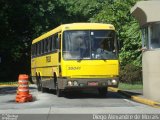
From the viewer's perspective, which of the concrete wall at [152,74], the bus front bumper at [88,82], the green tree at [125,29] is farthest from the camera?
the green tree at [125,29]

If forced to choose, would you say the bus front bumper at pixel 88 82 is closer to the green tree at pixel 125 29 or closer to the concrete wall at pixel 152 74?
the concrete wall at pixel 152 74

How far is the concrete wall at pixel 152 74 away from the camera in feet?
69.1

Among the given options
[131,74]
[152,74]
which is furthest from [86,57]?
[131,74]

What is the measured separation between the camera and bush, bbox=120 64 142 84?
118 ft

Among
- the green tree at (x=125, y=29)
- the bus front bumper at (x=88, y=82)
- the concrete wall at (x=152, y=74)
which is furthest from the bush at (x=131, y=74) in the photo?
the concrete wall at (x=152, y=74)

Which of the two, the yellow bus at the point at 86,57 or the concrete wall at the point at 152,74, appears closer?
the concrete wall at the point at 152,74

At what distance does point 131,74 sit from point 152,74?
574 inches

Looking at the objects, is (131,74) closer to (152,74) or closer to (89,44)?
(89,44)

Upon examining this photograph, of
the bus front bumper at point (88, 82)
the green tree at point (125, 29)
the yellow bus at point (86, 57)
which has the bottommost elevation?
the bus front bumper at point (88, 82)

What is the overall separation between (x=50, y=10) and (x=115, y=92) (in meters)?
28.1

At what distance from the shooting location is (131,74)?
118 feet

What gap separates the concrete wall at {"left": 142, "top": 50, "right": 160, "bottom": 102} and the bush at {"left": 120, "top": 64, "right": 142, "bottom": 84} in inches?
538

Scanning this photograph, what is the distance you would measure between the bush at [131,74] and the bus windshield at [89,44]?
41.8 ft

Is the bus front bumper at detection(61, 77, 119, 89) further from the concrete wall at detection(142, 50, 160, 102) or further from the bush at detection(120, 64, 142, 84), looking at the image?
the bush at detection(120, 64, 142, 84)
